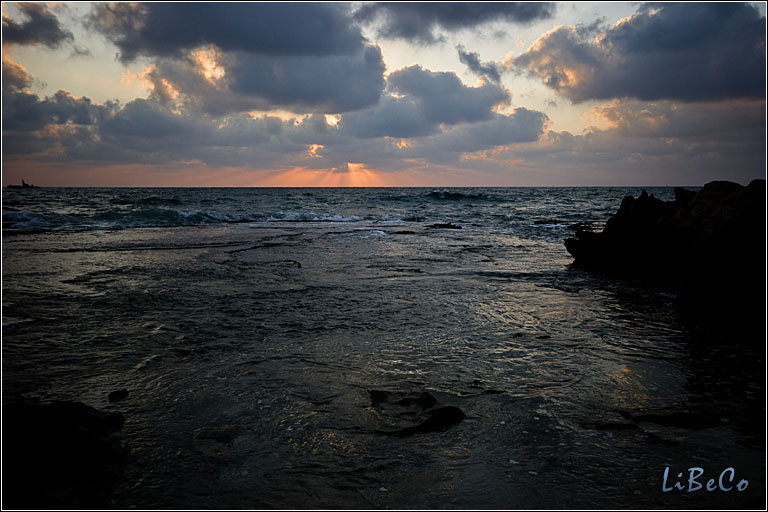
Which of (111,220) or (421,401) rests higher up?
(111,220)

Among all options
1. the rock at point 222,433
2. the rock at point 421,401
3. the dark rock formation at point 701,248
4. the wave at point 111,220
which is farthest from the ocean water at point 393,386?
the wave at point 111,220

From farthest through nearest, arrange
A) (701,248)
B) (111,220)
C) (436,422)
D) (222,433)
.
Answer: (111,220) < (701,248) < (436,422) < (222,433)

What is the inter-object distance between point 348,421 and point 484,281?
6.63 m

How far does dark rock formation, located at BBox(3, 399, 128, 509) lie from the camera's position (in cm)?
271

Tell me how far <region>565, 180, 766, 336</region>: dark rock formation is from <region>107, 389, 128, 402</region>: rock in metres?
7.93

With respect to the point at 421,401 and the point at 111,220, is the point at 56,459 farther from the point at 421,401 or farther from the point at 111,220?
the point at 111,220

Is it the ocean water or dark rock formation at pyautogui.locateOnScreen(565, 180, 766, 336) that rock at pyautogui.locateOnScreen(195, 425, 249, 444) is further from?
dark rock formation at pyautogui.locateOnScreen(565, 180, 766, 336)

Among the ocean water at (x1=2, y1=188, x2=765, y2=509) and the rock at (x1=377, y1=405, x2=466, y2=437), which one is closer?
the ocean water at (x1=2, y1=188, x2=765, y2=509)

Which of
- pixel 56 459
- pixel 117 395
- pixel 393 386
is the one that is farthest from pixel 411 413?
pixel 117 395

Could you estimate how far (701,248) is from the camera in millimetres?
7508

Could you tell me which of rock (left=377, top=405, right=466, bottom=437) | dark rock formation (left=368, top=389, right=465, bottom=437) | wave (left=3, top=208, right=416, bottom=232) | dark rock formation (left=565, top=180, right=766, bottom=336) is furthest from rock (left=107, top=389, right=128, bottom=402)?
wave (left=3, top=208, right=416, bottom=232)

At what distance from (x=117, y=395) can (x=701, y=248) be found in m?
8.60

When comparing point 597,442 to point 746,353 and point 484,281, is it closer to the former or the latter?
point 746,353

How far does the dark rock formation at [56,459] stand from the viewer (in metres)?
2.71
